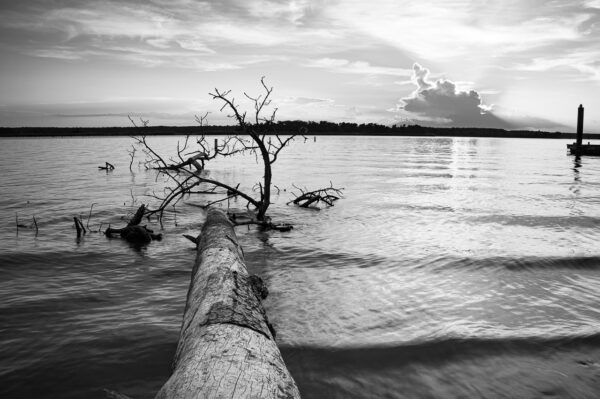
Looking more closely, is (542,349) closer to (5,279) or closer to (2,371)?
(2,371)

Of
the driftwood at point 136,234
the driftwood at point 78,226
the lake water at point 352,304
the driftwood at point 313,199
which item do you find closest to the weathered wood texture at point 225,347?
the lake water at point 352,304

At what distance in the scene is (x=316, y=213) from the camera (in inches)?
568

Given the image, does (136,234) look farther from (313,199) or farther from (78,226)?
(313,199)

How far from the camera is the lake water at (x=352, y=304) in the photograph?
13.9 ft

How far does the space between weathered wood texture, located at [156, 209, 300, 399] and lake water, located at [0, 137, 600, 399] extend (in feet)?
2.99

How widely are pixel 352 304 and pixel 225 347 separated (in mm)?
3440

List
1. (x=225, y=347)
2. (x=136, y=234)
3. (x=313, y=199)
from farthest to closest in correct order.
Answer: (x=313, y=199) → (x=136, y=234) → (x=225, y=347)

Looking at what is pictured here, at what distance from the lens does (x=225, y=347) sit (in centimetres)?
306

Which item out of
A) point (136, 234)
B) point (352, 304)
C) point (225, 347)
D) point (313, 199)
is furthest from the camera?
point (313, 199)

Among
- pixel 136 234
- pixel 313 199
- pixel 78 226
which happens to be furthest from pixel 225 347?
pixel 313 199

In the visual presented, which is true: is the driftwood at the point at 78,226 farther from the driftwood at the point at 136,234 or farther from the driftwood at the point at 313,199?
the driftwood at the point at 313,199

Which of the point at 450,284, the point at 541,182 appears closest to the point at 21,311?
the point at 450,284

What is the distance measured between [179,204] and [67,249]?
737cm

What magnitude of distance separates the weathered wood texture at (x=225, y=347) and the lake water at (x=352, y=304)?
91 centimetres
